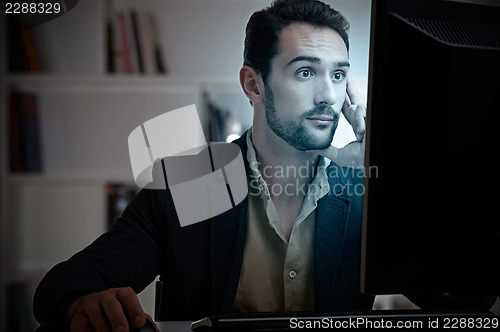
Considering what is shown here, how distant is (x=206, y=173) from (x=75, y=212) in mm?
1010

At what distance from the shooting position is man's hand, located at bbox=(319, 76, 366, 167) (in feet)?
3.51

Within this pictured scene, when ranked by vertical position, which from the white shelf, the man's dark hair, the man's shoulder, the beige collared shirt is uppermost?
the man's dark hair

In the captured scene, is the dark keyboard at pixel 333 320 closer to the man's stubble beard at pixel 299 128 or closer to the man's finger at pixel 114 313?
the man's finger at pixel 114 313

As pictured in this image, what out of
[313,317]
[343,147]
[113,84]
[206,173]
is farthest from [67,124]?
[313,317]

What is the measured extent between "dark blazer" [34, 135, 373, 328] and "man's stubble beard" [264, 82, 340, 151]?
4.5 inches

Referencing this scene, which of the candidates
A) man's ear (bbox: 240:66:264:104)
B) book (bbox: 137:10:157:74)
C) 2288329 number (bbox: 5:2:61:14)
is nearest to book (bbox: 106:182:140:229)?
book (bbox: 137:10:157:74)

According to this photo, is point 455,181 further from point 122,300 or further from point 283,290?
point 283,290

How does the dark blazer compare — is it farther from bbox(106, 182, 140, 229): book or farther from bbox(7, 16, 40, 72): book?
bbox(7, 16, 40, 72): book

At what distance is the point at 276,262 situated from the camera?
103cm

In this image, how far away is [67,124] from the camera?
1899 millimetres

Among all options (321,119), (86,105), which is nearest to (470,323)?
(321,119)

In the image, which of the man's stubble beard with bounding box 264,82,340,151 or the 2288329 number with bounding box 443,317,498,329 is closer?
the 2288329 number with bounding box 443,317,498,329

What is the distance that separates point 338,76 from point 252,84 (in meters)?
0.25

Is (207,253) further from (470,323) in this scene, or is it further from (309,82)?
(470,323)
